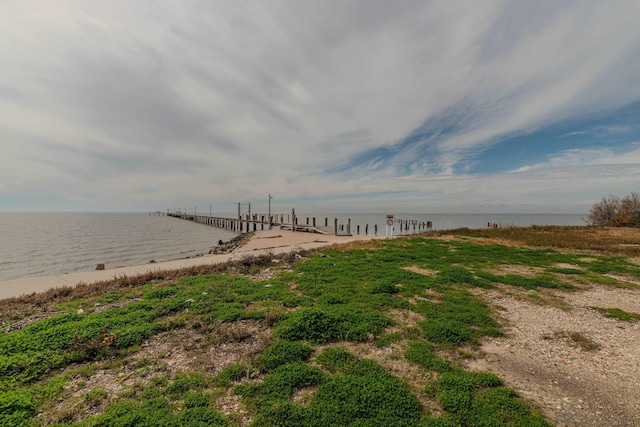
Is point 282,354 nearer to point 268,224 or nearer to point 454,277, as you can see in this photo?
point 454,277

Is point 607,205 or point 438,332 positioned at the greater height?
point 607,205

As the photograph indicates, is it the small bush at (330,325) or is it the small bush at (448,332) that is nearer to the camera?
the small bush at (448,332)

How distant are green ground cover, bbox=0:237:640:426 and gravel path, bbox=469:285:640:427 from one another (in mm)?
351

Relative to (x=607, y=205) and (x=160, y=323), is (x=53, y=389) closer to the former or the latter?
(x=160, y=323)

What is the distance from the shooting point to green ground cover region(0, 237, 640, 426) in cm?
296

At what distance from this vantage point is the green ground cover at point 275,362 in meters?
2.96

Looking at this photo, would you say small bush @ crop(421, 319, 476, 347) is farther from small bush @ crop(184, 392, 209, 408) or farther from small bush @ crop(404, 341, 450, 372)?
small bush @ crop(184, 392, 209, 408)

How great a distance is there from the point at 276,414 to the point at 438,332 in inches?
135

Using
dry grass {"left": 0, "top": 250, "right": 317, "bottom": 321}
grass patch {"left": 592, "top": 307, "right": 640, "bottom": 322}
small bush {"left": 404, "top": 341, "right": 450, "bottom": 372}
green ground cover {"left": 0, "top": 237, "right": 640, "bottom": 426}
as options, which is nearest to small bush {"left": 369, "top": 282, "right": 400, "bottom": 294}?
green ground cover {"left": 0, "top": 237, "right": 640, "bottom": 426}

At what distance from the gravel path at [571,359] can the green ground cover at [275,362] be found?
1.15ft

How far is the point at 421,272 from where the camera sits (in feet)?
32.3

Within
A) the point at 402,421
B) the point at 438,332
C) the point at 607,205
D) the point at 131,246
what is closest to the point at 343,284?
the point at 438,332

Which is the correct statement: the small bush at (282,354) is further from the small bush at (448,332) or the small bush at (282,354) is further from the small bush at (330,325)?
the small bush at (448,332)

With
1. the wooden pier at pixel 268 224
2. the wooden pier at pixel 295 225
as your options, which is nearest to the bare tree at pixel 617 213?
the wooden pier at pixel 295 225
